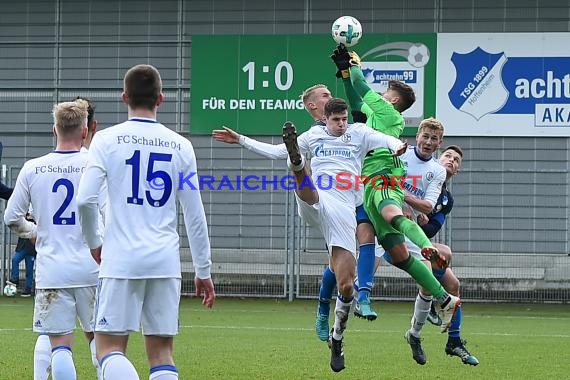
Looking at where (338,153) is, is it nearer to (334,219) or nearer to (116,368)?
(334,219)

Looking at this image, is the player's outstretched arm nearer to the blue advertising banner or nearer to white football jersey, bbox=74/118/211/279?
white football jersey, bbox=74/118/211/279

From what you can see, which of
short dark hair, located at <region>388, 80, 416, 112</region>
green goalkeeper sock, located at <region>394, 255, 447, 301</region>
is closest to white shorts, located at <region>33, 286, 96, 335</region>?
green goalkeeper sock, located at <region>394, 255, 447, 301</region>

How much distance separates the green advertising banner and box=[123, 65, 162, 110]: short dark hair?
16.0 meters

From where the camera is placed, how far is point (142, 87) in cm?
642

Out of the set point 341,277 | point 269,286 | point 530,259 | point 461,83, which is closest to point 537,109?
point 461,83

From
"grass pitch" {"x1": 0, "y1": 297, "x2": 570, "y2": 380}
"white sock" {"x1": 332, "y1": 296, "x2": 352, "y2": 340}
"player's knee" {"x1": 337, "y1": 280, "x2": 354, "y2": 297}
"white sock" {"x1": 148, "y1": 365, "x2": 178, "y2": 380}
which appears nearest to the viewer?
"white sock" {"x1": 148, "y1": 365, "x2": 178, "y2": 380}

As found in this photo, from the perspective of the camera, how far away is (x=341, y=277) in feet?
34.1

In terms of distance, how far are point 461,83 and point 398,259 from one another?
12.5 meters

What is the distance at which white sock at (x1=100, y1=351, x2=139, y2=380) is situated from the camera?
6227 mm

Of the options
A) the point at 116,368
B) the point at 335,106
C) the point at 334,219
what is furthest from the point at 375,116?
the point at 116,368

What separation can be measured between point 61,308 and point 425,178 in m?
4.75

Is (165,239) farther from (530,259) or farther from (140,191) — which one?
(530,259)

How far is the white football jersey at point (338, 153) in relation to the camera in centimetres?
1057

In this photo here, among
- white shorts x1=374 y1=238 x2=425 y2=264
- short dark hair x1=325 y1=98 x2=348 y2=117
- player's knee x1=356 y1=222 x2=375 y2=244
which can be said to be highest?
short dark hair x1=325 y1=98 x2=348 y2=117
